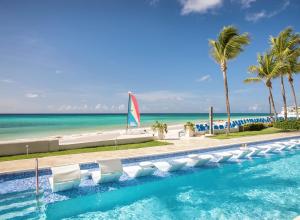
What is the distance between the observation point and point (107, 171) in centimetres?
744

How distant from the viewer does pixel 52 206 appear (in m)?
6.26

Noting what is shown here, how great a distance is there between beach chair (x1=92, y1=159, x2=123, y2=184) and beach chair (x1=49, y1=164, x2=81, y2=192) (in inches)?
27.0

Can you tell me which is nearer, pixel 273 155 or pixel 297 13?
pixel 273 155

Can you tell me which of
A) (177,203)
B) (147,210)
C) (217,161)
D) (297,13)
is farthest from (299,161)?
(297,13)

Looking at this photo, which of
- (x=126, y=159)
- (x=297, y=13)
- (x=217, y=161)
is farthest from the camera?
(x=297, y=13)

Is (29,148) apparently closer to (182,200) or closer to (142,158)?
(142,158)

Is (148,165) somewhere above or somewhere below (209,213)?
above

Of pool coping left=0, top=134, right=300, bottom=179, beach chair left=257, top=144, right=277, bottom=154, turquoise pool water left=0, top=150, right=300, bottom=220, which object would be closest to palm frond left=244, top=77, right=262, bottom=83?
pool coping left=0, top=134, right=300, bottom=179

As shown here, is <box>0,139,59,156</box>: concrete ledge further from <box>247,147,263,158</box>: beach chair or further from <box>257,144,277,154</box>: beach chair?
<box>257,144,277,154</box>: beach chair

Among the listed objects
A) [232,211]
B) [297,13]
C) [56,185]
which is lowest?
[232,211]

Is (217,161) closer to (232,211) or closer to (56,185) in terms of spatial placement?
(232,211)

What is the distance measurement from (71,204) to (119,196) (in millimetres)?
1380

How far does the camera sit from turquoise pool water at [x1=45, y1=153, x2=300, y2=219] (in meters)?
6.04

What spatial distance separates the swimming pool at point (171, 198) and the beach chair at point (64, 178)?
0.70 ft
